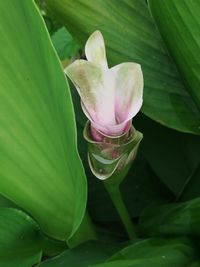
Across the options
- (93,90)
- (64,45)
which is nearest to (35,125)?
(93,90)

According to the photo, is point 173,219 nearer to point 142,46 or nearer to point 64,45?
point 142,46

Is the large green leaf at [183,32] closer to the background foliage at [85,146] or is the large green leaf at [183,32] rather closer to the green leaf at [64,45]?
the background foliage at [85,146]

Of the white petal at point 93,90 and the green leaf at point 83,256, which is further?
the green leaf at point 83,256

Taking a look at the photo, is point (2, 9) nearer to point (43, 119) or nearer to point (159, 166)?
point (43, 119)

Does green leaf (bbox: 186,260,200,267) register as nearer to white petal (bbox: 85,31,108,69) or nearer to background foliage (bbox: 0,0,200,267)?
background foliage (bbox: 0,0,200,267)

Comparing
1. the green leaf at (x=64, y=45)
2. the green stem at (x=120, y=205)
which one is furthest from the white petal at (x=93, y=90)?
the green leaf at (x=64, y=45)

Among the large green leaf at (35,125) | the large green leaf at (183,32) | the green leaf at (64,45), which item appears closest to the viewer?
the large green leaf at (35,125)

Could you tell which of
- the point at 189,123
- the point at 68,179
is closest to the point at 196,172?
the point at 189,123
